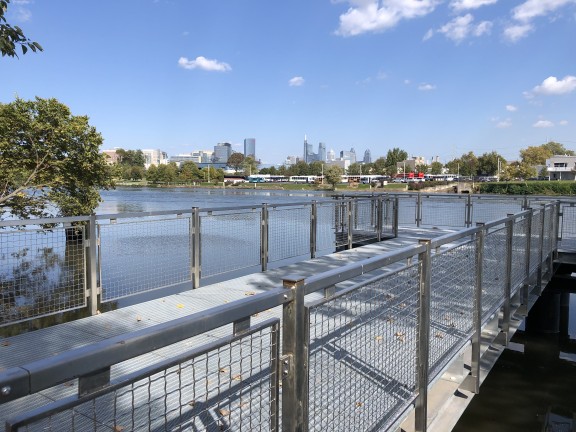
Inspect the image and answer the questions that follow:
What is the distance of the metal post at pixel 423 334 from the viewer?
354 centimetres

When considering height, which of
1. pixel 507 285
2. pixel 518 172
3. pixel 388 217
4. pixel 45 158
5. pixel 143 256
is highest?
pixel 518 172

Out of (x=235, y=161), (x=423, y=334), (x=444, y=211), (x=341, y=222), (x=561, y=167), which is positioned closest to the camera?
(x=423, y=334)

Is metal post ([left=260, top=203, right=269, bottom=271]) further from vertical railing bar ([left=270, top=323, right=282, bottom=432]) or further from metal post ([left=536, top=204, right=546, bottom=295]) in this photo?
vertical railing bar ([left=270, top=323, right=282, bottom=432])

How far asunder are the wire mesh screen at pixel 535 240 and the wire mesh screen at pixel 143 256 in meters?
5.24

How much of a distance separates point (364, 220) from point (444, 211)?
4464 millimetres

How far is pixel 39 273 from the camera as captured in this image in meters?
5.89

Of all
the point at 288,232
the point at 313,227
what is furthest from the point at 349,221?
the point at 288,232

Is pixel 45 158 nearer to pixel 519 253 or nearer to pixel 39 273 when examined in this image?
pixel 39 273

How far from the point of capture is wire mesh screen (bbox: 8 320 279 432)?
1.54 m

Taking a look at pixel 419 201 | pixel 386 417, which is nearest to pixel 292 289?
pixel 386 417

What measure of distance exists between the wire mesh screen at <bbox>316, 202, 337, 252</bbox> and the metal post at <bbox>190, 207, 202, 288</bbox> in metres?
3.37

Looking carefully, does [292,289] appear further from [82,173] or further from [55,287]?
[82,173]

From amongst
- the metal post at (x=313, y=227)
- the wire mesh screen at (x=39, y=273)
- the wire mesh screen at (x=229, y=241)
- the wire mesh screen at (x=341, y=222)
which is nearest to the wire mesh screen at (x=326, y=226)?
the wire mesh screen at (x=341, y=222)

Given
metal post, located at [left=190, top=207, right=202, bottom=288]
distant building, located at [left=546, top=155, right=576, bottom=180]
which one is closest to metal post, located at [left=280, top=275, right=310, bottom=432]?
metal post, located at [left=190, top=207, right=202, bottom=288]
